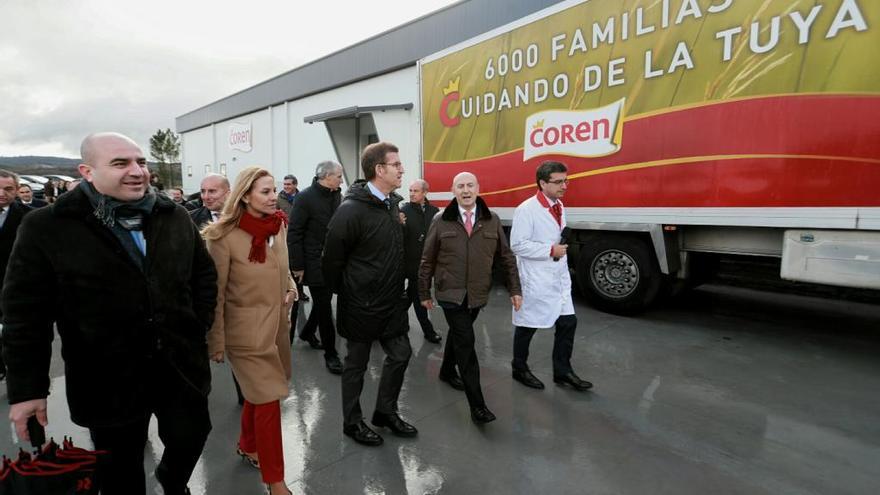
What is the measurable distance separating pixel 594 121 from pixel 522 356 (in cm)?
285

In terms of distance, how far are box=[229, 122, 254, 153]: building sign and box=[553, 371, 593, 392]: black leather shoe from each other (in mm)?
17159

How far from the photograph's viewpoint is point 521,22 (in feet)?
19.2

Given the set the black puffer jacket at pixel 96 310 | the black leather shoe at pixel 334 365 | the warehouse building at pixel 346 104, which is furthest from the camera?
the warehouse building at pixel 346 104

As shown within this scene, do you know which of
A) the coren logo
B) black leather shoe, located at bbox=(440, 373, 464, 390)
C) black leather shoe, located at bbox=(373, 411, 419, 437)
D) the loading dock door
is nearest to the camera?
black leather shoe, located at bbox=(373, 411, 419, 437)

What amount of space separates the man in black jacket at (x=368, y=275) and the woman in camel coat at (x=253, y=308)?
455 millimetres

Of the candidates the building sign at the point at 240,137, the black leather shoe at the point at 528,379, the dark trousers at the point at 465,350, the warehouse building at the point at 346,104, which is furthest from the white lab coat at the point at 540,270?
the building sign at the point at 240,137

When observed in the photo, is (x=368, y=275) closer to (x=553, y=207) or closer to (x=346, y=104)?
(x=553, y=207)

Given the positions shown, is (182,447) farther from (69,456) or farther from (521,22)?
(521,22)

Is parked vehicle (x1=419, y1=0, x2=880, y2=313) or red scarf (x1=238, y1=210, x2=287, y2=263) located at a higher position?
parked vehicle (x1=419, y1=0, x2=880, y2=313)

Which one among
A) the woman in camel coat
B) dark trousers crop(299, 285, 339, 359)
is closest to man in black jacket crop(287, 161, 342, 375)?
dark trousers crop(299, 285, 339, 359)

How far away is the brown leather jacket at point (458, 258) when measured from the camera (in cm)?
329

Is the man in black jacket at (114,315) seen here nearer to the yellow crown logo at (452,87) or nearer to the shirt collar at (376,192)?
the shirt collar at (376,192)

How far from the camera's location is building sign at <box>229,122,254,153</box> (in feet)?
59.4

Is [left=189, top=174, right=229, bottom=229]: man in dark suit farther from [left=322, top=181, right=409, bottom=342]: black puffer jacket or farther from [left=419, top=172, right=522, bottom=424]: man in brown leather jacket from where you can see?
[left=419, top=172, right=522, bottom=424]: man in brown leather jacket
